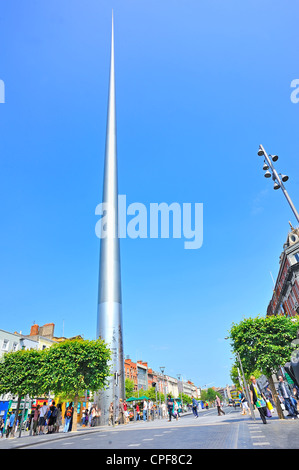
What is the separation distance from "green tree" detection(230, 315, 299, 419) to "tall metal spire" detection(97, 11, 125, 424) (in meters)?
12.9

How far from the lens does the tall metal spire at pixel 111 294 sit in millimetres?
29078

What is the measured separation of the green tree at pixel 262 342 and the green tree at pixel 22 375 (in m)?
16.5

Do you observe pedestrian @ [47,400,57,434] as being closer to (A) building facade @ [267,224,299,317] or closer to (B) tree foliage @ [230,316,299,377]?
(B) tree foliage @ [230,316,299,377]

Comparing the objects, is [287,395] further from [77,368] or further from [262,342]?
[77,368]

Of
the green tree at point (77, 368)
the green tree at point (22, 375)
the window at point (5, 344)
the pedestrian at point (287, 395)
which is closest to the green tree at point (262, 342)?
the pedestrian at point (287, 395)

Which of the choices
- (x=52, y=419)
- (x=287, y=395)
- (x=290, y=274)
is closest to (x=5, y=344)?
(x=52, y=419)

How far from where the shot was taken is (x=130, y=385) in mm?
79562

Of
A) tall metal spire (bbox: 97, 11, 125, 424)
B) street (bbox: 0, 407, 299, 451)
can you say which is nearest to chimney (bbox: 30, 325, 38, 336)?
tall metal spire (bbox: 97, 11, 125, 424)

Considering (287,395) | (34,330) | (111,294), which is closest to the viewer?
(287,395)

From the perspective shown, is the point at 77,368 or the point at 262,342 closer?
the point at 262,342

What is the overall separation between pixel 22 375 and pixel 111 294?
11805 mm

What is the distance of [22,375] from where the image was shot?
2517cm
